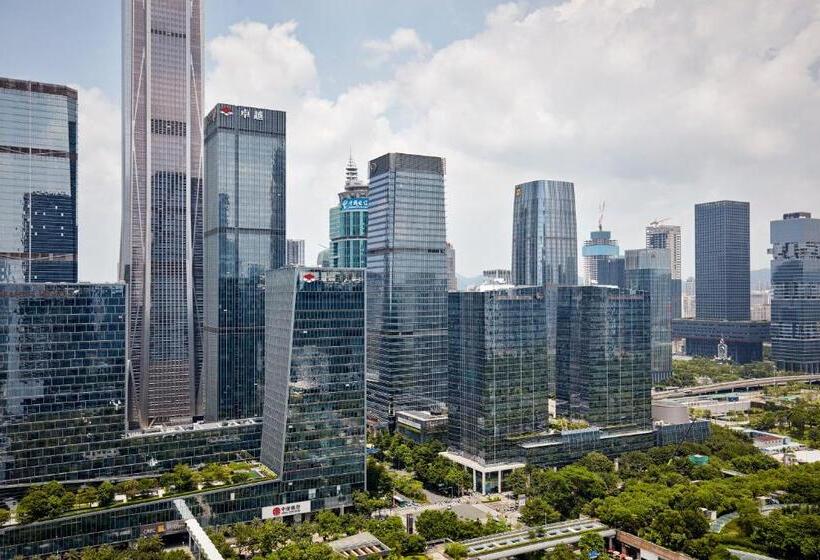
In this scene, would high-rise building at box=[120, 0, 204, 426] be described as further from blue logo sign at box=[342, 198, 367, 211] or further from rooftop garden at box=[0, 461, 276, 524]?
rooftop garden at box=[0, 461, 276, 524]

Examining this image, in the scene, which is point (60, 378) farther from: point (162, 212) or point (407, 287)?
point (407, 287)

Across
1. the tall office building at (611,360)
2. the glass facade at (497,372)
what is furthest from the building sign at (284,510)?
the tall office building at (611,360)

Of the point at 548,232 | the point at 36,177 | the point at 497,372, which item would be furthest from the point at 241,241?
the point at 548,232

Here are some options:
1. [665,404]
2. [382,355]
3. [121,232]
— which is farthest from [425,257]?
[121,232]

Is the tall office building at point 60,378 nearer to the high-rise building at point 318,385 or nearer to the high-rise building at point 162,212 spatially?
the high-rise building at point 318,385

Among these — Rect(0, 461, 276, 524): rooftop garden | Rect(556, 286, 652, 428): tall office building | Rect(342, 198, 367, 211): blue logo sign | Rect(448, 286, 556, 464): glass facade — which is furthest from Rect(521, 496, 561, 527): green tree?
Rect(342, 198, 367, 211): blue logo sign
